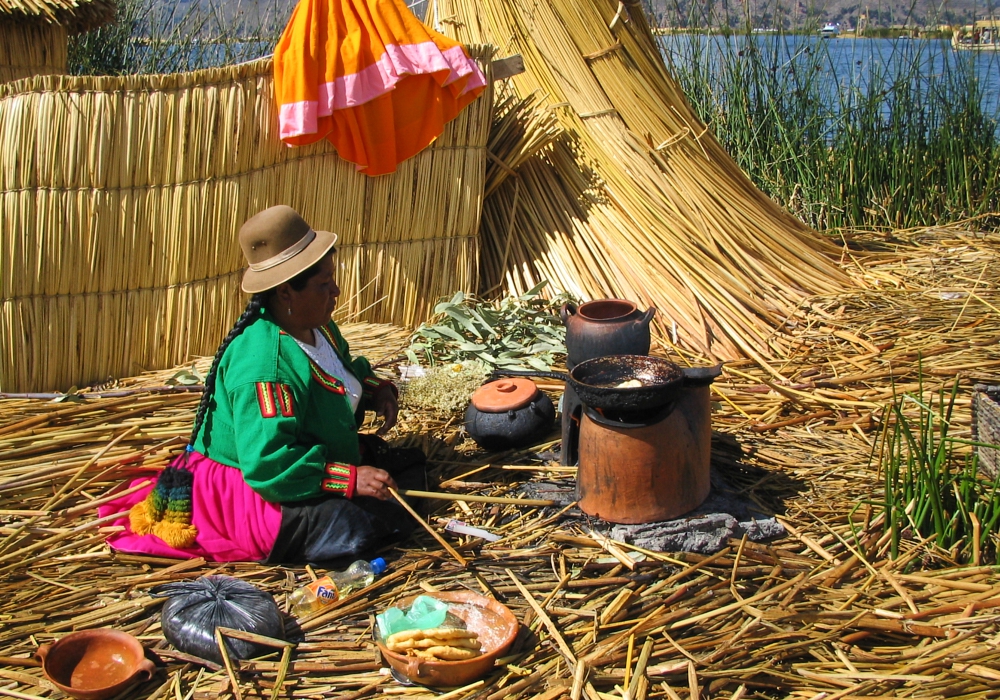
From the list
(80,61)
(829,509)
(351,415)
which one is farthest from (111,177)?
(80,61)

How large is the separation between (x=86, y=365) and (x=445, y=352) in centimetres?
148

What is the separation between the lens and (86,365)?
388cm

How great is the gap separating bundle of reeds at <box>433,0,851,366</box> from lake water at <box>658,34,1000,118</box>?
1.41 m

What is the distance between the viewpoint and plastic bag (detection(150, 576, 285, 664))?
2244 millimetres

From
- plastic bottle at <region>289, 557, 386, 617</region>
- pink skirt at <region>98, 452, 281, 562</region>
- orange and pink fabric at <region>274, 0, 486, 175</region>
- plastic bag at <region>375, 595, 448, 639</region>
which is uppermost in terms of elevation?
orange and pink fabric at <region>274, 0, 486, 175</region>

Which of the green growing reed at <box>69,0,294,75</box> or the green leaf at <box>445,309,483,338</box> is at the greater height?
the green growing reed at <box>69,0,294,75</box>

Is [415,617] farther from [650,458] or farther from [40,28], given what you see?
[40,28]

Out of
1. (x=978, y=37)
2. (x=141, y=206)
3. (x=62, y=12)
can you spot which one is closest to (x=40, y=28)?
(x=62, y=12)

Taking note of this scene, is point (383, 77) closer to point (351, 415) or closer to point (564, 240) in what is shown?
point (564, 240)

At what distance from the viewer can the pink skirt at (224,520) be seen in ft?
8.57

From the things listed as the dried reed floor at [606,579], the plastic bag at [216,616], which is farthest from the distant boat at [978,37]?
the plastic bag at [216,616]

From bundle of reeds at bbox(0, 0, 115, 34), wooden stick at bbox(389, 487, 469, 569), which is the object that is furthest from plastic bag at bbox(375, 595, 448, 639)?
bundle of reeds at bbox(0, 0, 115, 34)

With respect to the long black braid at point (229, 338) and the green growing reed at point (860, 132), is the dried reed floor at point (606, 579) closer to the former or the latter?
the long black braid at point (229, 338)

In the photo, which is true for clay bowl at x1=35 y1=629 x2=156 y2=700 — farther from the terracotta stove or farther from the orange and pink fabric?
the orange and pink fabric
